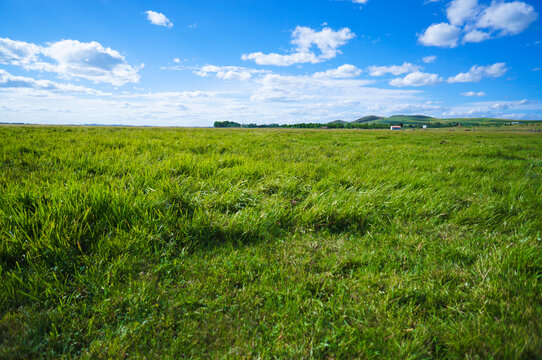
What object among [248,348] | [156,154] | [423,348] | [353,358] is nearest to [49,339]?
[248,348]

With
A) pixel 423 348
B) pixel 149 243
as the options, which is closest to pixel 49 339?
pixel 149 243

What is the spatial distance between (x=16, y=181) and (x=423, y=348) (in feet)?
18.3

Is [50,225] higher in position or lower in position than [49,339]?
higher

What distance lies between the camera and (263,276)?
2166mm

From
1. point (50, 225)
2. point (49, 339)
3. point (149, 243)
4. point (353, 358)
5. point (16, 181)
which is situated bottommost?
point (353, 358)

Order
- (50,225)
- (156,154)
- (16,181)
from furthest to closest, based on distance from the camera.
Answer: (156,154)
(16,181)
(50,225)

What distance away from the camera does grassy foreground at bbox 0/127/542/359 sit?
61.4 inches

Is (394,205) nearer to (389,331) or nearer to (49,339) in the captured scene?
(389,331)

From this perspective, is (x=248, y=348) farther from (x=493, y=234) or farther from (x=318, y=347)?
(x=493, y=234)

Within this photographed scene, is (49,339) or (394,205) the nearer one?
(49,339)

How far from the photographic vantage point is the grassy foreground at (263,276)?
156 cm

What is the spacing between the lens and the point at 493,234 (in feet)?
10.1

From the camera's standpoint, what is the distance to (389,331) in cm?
165

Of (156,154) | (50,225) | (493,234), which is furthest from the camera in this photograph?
(156,154)
